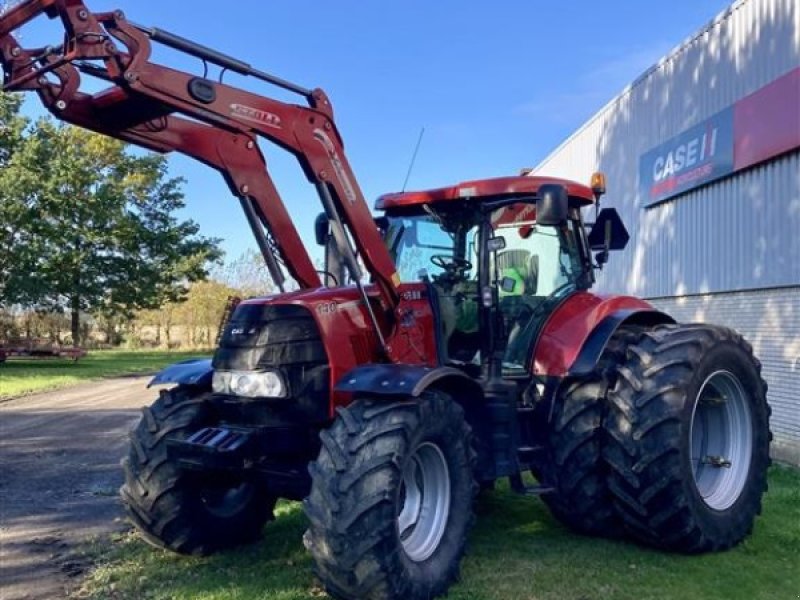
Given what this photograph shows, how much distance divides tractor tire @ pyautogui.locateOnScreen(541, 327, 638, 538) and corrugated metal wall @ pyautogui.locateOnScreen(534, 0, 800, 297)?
4418 millimetres

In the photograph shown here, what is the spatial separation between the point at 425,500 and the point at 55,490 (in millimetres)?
4987

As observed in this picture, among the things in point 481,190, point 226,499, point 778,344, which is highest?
point 481,190

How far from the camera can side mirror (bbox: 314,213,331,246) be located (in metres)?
6.03

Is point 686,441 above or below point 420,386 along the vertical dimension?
below

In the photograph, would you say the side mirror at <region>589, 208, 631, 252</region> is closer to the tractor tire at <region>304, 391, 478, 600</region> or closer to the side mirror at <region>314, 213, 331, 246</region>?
the side mirror at <region>314, 213, 331, 246</region>

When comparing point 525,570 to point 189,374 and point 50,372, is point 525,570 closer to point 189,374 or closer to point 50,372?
point 189,374

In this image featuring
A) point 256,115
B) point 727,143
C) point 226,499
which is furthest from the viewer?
point 727,143

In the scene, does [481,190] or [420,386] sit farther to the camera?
[481,190]

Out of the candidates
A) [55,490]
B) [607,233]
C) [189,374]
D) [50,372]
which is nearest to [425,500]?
[189,374]

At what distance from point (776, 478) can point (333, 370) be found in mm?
5407

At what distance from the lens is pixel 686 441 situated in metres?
5.13

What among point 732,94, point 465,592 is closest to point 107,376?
point 732,94

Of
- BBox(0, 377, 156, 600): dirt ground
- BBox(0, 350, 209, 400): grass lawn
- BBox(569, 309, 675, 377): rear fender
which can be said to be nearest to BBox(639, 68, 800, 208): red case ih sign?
BBox(569, 309, 675, 377): rear fender

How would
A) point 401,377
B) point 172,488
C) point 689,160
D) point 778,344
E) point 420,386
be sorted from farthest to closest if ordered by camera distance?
point 689,160 < point 778,344 < point 172,488 < point 401,377 < point 420,386
